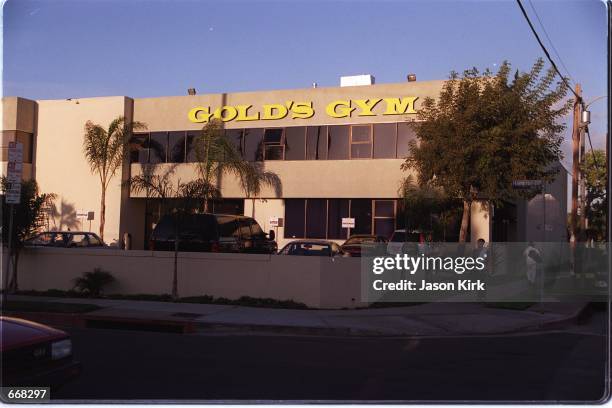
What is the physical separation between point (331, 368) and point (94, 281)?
9254 millimetres

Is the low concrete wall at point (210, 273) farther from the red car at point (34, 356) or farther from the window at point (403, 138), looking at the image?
the window at point (403, 138)

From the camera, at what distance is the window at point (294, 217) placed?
29.5 metres

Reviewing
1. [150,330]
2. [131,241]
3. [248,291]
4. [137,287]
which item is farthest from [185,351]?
[131,241]

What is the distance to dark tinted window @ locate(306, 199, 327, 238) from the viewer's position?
1142 inches

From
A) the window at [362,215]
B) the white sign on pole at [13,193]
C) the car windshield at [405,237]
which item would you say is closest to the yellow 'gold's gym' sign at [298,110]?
the window at [362,215]

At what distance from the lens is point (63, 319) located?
1220 centimetres

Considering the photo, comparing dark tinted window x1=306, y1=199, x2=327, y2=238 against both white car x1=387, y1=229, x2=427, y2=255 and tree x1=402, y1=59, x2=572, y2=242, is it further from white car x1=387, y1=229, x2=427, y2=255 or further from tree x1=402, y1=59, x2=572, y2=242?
tree x1=402, y1=59, x2=572, y2=242

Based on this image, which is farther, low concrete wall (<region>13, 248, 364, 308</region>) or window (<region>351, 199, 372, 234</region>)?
window (<region>351, 199, 372, 234</region>)

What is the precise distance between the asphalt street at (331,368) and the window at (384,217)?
1613 cm

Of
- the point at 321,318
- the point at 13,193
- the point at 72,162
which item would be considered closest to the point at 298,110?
the point at 72,162

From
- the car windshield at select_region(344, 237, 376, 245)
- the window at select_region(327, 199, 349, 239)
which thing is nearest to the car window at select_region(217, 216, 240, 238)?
the car windshield at select_region(344, 237, 376, 245)

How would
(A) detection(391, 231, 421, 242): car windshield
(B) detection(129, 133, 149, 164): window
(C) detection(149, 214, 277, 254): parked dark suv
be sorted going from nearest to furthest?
(C) detection(149, 214, 277, 254): parked dark suv, (A) detection(391, 231, 421, 242): car windshield, (B) detection(129, 133, 149, 164): window

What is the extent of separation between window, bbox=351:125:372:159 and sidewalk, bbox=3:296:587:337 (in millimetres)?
13689

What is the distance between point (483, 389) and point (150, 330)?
674 centimetres
